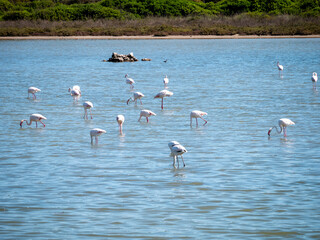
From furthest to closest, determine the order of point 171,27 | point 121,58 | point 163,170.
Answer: point 171,27, point 121,58, point 163,170

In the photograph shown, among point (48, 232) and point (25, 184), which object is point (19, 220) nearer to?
point (48, 232)

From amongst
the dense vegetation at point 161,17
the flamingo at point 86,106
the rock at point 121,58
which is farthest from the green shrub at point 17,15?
the flamingo at point 86,106

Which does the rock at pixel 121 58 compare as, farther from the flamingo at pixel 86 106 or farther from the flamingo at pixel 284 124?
the flamingo at pixel 284 124

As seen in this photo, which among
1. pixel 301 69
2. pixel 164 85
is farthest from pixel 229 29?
pixel 164 85

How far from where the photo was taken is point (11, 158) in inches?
470

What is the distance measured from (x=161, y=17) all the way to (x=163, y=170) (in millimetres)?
67335

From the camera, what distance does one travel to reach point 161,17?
76.6 m

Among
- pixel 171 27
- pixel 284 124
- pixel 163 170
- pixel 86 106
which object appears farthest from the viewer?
pixel 171 27

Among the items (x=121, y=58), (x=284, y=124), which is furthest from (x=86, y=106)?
(x=121, y=58)

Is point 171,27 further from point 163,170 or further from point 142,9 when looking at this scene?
point 163,170

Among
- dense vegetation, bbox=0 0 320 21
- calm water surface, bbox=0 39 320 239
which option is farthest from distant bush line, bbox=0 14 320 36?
calm water surface, bbox=0 39 320 239

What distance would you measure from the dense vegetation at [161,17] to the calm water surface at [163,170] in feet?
149

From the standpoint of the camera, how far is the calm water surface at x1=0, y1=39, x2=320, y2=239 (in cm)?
Answer: 792

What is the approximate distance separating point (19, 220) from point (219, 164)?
4.17m
